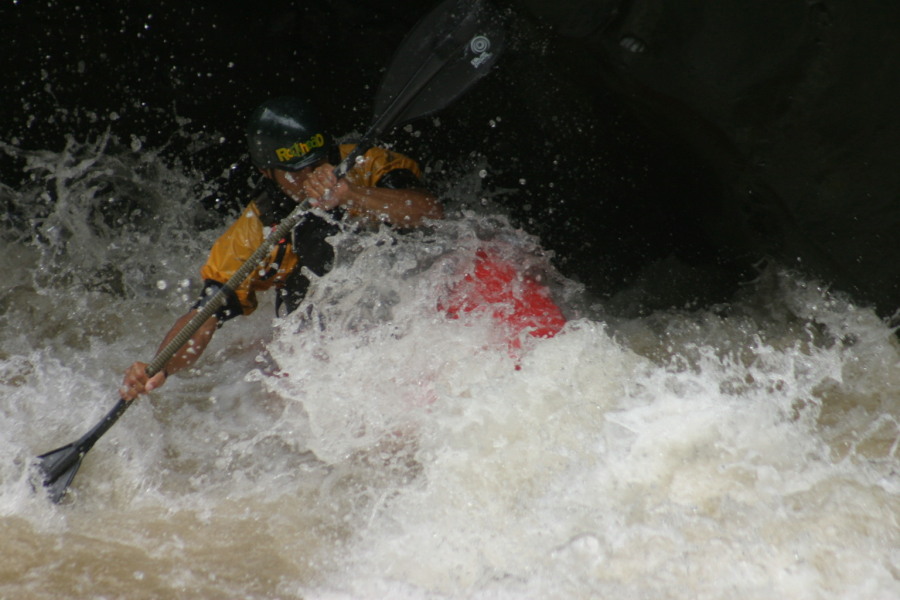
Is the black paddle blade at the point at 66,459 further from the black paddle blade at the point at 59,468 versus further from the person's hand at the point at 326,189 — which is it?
the person's hand at the point at 326,189

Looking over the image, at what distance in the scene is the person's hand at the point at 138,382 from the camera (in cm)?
253

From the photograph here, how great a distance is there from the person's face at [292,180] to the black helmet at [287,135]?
0.02 metres

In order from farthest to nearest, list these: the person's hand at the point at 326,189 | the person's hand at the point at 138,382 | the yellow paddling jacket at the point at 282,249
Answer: the yellow paddling jacket at the point at 282,249
the person's hand at the point at 138,382
the person's hand at the point at 326,189

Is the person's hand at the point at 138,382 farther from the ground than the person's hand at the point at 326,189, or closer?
closer

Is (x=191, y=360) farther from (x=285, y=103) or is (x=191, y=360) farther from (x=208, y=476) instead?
(x=285, y=103)

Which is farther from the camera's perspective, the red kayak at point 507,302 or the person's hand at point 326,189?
the red kayak at point 507,302

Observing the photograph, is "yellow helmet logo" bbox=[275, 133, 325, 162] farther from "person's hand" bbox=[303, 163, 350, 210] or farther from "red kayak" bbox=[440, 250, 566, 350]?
"red kayak" bbox=[440, 250, 566, 350]

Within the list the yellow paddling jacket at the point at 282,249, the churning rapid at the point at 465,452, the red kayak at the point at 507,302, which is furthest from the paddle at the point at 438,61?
the red kayak at the point at 507,302

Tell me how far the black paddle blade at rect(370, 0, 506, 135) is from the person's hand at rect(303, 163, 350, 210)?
0.41 m

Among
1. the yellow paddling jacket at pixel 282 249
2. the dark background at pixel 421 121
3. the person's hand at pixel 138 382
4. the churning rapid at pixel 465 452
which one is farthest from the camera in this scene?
the dark background at pixel 421 121

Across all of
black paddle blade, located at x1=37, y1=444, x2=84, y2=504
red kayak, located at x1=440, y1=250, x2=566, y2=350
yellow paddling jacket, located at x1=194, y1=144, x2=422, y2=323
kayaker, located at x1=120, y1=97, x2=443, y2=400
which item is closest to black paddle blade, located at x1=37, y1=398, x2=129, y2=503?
black paddle blade, located at x1=37, y1=444, x2=84, y2=504

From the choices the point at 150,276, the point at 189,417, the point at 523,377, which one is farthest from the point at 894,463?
the point at 150,276

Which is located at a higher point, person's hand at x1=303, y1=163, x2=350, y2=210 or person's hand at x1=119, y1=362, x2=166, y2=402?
person's hand at x1=303, y1=163, x2=350, y2=210

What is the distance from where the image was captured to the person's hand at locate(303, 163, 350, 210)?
7.88 ft
